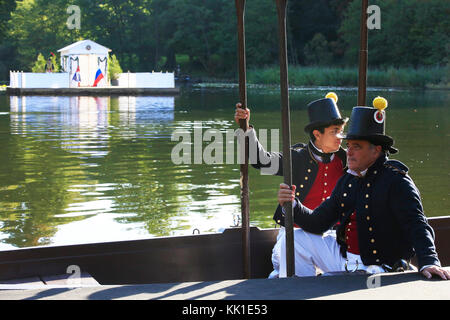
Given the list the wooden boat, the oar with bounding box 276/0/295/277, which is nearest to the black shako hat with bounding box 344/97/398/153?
the oar with bounding box 276/0/295/277

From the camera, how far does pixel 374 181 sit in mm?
3420

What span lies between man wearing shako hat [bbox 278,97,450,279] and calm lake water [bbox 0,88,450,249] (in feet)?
2.93

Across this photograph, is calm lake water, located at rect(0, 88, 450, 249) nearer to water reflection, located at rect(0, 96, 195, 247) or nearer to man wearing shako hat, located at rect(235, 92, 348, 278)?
water reflection, located at rect(0, 96, 195, 247)

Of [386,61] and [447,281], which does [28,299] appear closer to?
[447,281]

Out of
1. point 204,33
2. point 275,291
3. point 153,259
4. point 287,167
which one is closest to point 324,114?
point 287,167

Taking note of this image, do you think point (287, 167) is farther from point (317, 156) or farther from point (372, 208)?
point (317, 156)

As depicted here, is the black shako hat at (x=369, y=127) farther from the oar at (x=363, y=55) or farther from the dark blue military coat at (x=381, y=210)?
the oar at (x=363, y=55)

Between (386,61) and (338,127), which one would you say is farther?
(386,61)
